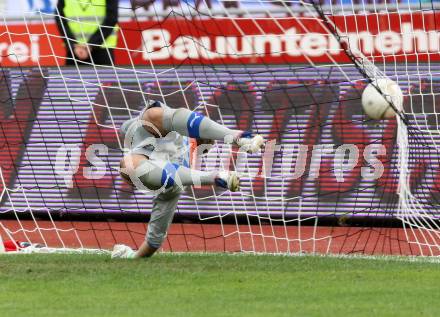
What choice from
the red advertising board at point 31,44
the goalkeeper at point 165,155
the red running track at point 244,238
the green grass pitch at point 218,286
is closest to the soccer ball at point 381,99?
the green grass pitch at point 218,286

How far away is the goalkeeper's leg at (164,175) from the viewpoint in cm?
774

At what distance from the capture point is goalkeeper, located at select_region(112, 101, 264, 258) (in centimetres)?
787

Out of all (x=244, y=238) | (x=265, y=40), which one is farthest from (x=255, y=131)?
(x=244, y=238)

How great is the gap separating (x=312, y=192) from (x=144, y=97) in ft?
7.27

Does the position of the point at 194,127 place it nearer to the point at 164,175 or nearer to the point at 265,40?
the point at 164,175

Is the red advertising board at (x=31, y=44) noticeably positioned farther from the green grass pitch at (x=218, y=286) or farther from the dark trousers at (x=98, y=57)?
the green grass pitch at (x=218, y=286)

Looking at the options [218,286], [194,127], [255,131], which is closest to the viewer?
[218,286]

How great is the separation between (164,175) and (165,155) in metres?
0.61

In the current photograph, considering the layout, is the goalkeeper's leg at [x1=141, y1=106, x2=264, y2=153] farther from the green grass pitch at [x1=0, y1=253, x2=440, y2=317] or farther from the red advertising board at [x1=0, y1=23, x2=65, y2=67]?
the red advertising board at [x1=0, y1=23, x2=65, y2=67]

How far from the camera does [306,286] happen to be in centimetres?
724

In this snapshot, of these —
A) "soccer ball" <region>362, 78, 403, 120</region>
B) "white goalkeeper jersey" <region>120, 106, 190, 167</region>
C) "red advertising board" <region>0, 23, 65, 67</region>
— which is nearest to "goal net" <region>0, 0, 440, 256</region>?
"red advertising board" <region>0, 23, 65, 67</region>

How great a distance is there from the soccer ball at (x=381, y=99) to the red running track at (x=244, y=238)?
67.3 inches

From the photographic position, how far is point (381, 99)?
8.95 m

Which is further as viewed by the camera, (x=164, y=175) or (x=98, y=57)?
(x=98, y=57)
